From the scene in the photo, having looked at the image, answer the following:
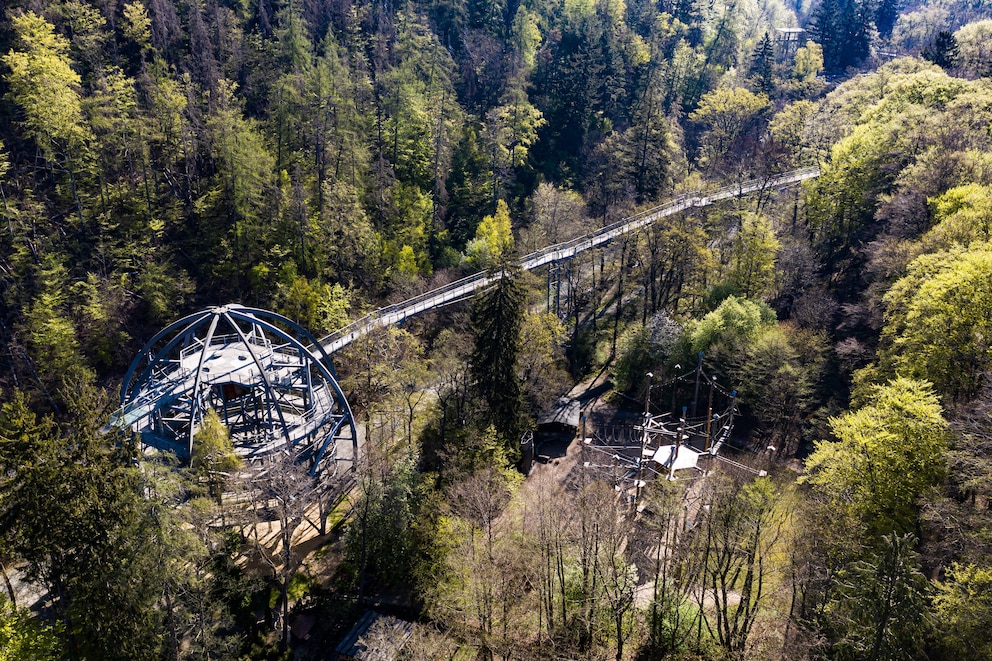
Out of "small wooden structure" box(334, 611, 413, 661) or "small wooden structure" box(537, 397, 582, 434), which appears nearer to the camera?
"small wooden structure" box(334, 611, 413, 661)

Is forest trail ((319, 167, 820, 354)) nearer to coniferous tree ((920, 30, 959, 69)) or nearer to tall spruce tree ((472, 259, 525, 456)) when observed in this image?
tall spruce tree ((472, 259, 525, 456))

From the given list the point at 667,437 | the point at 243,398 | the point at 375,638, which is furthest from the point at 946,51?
the point at 375,638

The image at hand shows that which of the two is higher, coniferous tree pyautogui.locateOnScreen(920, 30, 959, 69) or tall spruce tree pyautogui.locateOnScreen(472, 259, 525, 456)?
coniferous tree pyautogui.locateOnScreen(920, 30, 959, 69)

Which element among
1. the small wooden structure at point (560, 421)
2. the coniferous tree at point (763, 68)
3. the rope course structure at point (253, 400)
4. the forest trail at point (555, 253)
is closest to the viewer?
the rope course structure at point (253, 400)

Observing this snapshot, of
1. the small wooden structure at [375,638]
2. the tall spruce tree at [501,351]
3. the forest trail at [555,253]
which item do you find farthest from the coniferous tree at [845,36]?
the small wooden structure at [375,638]

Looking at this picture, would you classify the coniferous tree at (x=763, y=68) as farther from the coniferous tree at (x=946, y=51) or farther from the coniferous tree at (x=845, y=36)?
the coniferous tree at (x=946, y=51)

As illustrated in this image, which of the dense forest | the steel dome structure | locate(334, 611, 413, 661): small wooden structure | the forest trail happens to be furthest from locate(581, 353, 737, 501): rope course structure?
the steel dome structure

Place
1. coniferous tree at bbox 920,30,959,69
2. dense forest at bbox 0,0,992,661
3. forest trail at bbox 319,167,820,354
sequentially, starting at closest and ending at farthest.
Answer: dense forest at bbox 0,0,992,661, forest trail at bbox 319,167,820,354, coniferous tree at bbox 920,30,959,69
